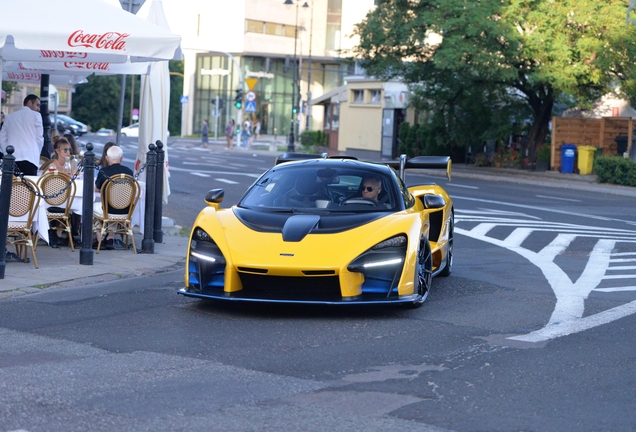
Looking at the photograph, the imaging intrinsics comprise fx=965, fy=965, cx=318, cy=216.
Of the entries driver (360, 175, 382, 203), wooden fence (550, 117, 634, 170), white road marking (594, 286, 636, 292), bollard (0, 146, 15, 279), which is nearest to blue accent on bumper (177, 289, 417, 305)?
driver (360, 175, 382, 203)

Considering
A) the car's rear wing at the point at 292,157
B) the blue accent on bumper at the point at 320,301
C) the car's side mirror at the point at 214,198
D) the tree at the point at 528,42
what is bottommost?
the blue accent on bumper at the point at 320,301

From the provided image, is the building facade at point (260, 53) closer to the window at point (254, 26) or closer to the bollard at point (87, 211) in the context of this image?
the window at point (254, 26)

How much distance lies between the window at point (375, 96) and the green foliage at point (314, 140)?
676 centimetres

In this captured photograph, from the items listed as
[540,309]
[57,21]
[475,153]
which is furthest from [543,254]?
[475,153]

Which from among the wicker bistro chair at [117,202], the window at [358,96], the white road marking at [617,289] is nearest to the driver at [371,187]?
the white road marking at [617,289]

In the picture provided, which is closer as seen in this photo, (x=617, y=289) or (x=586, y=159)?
(x=617, y=289)

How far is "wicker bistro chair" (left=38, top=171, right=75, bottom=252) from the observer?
11.1m

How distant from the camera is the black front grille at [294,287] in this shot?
25.0ft

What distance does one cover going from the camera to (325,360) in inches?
246

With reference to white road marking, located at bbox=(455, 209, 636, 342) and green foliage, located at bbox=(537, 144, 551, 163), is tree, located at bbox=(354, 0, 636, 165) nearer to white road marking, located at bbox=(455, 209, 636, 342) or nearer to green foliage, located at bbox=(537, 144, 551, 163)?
green foliage, located at bbox=(537, 144, 551, 163)

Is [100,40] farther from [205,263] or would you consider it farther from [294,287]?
[294,287]

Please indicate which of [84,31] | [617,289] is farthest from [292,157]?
[617,289]

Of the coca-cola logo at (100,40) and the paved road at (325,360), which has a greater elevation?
the coca-cola logo at (100,40)

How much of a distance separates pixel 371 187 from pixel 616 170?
2409 centimetres
